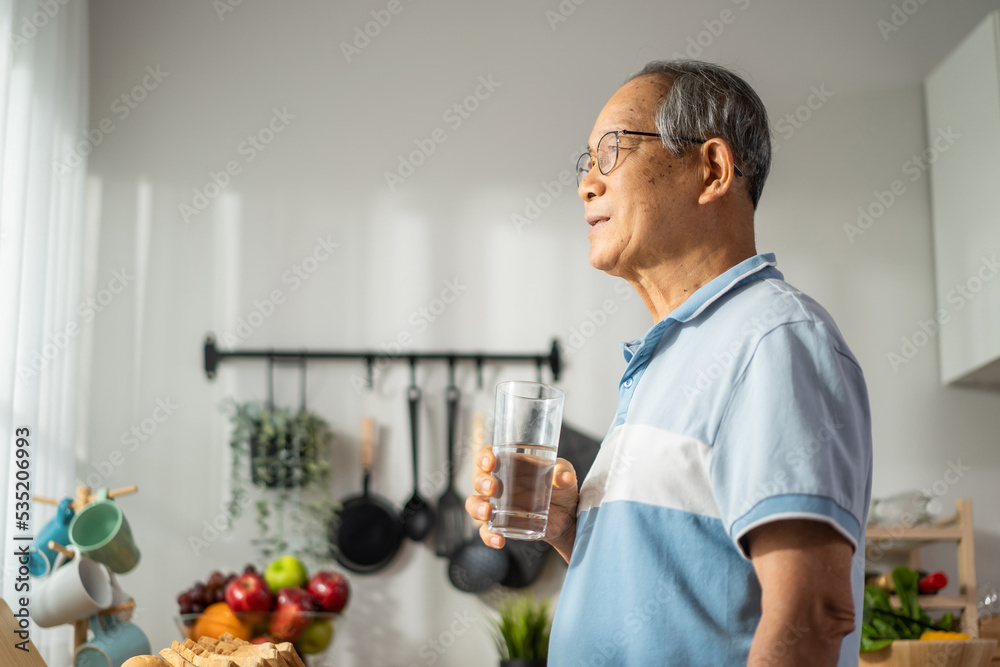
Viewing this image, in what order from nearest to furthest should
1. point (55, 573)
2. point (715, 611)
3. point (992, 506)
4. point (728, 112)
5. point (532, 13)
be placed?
point (715, 611), point (728, 112), point (55, 573), point (992, 506), point (532, 13)

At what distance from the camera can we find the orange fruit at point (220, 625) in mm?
1580

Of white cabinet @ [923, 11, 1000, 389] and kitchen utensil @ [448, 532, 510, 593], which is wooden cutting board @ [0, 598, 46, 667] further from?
white cabinet @ [923, 11, 1000, 389]

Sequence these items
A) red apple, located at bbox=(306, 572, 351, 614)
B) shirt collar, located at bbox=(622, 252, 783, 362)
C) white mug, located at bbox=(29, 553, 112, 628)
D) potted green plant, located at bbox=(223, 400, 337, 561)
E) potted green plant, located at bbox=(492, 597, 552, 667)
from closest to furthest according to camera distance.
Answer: shirt collar, located at bbox=(622, 252, 783, 362)
white mug, located at bbox=(29, 553, 112, 628)
red apple, located at bbox=(306, 572, 351, 614)
potted green plant, located at bbox=(492, 597, 552, 667)
potted green plant, located at bbox=(223, 400, 337, 561)

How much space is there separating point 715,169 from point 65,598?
1.05 metres

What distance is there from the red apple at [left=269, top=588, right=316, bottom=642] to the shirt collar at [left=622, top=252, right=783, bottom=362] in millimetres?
1115

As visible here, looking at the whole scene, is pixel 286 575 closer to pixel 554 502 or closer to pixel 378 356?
pixel 378 356

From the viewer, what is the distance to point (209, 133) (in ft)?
7.57

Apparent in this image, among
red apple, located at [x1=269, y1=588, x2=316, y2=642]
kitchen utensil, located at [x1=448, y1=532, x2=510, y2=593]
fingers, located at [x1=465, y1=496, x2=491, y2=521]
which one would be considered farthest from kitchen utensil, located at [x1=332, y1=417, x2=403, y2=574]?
fingers, located at [x1=465, y1=496, x2=491, y2=521]

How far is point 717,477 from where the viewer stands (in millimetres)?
643

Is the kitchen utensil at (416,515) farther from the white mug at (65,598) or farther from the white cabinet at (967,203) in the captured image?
the white cabinet at (967,203)

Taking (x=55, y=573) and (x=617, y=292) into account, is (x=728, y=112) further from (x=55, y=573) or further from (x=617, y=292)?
(x=617, y=292)

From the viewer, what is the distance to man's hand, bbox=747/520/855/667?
1.86ft

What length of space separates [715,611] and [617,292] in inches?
65.4

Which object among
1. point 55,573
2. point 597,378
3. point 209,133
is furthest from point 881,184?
point 55,573
